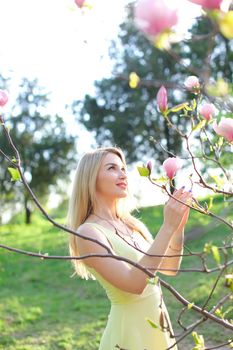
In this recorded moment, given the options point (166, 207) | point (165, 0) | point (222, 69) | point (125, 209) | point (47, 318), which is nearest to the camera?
point (165, 0)

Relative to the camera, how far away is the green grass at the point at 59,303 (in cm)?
516

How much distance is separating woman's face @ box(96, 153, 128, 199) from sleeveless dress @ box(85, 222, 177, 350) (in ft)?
0.39

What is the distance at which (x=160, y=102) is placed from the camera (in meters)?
1.31

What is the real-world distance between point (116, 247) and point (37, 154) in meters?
17.4

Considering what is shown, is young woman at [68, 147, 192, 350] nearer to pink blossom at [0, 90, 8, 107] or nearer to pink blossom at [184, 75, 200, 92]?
pink blossom at [184, 75, 200, 92]

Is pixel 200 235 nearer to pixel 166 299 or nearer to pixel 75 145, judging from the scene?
pixel 166 299

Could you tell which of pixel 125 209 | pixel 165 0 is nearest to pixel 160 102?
pixel 165 0

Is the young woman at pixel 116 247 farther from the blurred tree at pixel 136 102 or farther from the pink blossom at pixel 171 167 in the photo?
the blurred tree at pixel 136 102

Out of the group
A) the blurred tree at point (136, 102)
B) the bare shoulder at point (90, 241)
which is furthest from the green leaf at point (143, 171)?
the blurred tree at point (136, 102)

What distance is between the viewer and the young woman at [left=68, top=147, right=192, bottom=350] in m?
1.76

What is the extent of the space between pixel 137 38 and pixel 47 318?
13248mm

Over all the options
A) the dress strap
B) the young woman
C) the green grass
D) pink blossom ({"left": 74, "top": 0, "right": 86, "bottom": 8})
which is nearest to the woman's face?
the young woman

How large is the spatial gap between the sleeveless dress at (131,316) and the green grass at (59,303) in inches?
60.7

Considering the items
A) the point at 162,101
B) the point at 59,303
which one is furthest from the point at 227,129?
the point at 59,303
